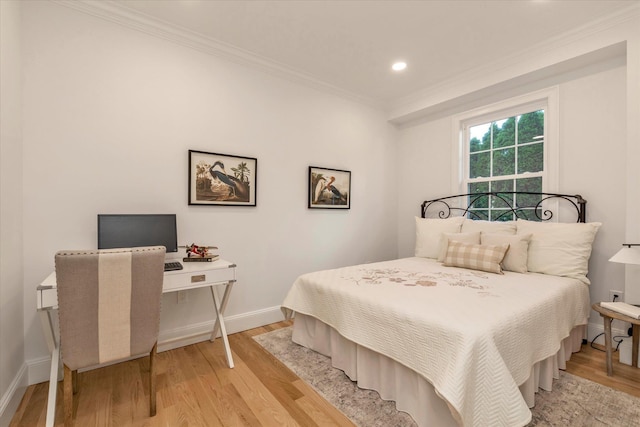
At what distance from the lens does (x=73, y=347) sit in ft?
4.86

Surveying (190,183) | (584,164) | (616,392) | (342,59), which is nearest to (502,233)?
(584,164)

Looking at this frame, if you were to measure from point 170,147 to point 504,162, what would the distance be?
350 centimetres

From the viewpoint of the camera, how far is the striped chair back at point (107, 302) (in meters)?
1.44

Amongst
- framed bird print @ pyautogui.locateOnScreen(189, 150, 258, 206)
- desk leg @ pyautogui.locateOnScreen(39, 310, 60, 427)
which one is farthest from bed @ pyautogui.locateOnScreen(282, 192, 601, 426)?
desk leg @ pyautogui.locateOnScreen(39, 310, 60, 427)

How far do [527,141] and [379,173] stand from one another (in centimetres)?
173

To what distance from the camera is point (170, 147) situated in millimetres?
2520

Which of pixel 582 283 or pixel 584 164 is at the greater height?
pixel 584 164

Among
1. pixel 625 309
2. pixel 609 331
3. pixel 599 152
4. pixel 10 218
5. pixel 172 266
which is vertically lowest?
pixel 609 331

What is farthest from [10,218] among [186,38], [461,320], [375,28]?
[375,28]

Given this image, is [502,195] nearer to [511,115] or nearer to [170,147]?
[511,115]

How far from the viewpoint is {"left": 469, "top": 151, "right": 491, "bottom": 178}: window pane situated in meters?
3.52

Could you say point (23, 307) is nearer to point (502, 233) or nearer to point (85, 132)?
point (85, 132)

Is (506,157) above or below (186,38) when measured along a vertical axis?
below

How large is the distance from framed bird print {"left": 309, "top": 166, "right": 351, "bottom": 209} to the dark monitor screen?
5.08ft
